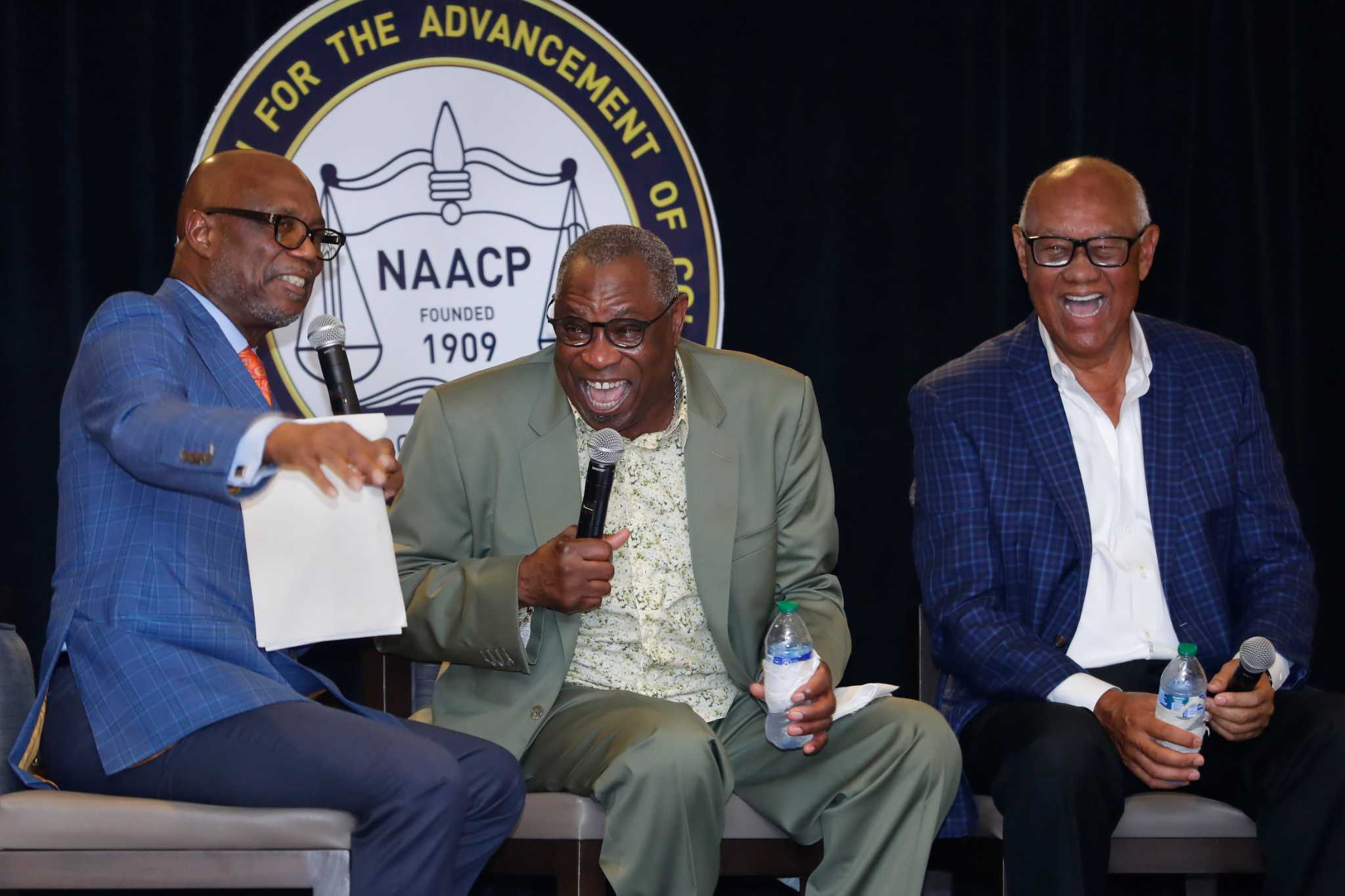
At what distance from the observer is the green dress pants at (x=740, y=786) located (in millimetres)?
2973

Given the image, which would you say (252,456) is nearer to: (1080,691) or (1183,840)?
(1080,691)

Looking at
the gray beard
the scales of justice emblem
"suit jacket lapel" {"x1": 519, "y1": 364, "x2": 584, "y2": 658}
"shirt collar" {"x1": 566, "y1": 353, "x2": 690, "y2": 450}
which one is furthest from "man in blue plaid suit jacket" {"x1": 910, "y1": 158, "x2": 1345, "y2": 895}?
the gray beard

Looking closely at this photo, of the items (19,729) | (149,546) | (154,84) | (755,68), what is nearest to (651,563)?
(149,546)

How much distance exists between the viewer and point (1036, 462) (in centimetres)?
359

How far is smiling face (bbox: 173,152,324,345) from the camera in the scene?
10.4 feet

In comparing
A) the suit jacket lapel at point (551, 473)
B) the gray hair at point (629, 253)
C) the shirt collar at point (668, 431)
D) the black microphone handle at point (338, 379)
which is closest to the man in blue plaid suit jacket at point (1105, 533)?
the shirt collar at point (668, 431)

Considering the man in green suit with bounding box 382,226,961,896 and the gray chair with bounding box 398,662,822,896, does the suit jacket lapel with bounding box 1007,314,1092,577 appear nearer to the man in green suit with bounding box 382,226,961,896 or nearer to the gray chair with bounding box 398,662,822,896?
the man in green suit with bounding box 382,226,961,896

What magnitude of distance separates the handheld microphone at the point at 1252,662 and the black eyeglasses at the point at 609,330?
1474mm

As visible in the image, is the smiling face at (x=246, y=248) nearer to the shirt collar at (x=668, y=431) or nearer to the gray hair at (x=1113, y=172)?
the shirt collar at (x=668, y=431)

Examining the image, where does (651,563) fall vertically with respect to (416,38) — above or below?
below

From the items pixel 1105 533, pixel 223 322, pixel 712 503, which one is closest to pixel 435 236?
pixel 223 322

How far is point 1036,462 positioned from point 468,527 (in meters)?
1.40

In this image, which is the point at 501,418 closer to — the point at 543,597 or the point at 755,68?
the point at 543,597

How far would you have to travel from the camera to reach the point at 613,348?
10.8 feet
